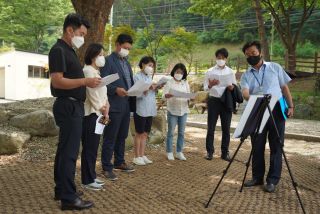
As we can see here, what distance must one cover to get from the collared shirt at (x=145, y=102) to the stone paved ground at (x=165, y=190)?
817 mm

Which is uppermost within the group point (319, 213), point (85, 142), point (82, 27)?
point (82, 27)

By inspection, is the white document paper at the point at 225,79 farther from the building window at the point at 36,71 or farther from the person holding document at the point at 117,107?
the building window at the point at 36,71

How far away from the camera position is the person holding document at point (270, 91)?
4.75 metres

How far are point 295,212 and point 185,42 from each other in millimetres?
16209

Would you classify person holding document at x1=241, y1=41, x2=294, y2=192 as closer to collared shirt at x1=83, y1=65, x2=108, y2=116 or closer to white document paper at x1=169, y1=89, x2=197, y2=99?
white document paper at x1=169, y1=89, x2=197, y2=99

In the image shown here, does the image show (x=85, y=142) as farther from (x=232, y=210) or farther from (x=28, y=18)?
(x=28, y=18)

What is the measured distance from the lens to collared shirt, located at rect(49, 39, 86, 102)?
3.39 m

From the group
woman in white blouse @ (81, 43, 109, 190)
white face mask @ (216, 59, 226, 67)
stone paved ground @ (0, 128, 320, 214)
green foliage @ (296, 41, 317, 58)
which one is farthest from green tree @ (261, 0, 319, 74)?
green foliage @ (296, 41, 317, 58)

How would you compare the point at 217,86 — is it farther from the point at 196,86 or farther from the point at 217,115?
the point at 196,86

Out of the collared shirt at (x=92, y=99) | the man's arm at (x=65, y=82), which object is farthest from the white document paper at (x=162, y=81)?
the man's arm at (x=65, y=82)

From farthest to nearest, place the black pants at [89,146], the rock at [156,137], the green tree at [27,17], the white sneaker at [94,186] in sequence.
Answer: the green tree at [27,17] < the rock at [156,137] < the white sneaker at [94,186] < the black pants at [89,146]

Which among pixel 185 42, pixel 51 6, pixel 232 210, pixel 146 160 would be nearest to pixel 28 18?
pixel 51 6

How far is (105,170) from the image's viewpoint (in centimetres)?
491

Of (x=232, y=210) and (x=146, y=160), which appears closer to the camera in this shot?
(x=232, y=210)
